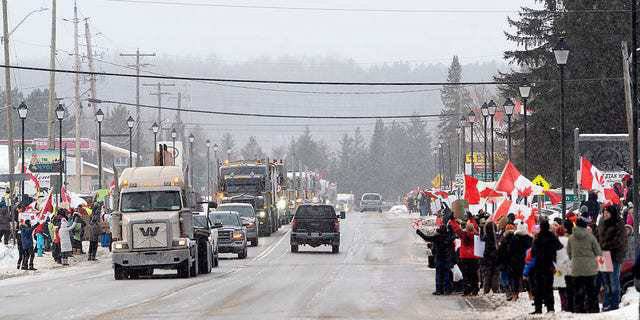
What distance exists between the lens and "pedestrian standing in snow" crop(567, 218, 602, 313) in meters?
22.5

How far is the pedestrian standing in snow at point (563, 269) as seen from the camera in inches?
936

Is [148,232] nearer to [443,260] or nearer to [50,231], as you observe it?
[443,260]

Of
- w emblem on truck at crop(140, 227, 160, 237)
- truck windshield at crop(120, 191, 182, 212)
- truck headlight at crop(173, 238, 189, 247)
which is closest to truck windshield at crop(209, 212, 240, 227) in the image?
truck windshield at crop(120, 191, 182, 212)

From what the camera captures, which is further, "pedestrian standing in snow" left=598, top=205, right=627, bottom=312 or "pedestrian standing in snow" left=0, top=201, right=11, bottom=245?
"pedestrian standing in snow" left=0, top=201, right=11, bottom=245

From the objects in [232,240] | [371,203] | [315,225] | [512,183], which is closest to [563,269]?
[512,183]

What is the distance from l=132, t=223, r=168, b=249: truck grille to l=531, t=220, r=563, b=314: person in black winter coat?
15.5 m

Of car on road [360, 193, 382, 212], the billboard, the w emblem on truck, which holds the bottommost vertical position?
→ car on road [360, 193, 382, 212]

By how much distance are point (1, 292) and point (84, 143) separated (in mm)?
124362

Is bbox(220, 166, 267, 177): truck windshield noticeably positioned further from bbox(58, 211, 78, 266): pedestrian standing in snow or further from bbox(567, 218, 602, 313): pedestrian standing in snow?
bbox(567, 218, 602, 313): pedestrian standing in snow

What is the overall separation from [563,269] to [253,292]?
946 cm

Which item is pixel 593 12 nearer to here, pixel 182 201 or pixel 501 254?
pixel 182 201

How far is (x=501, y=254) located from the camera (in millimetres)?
28125

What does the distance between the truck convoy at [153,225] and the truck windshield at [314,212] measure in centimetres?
1533

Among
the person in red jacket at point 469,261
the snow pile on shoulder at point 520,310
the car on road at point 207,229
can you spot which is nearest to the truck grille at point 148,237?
the car on road at point 207,229
